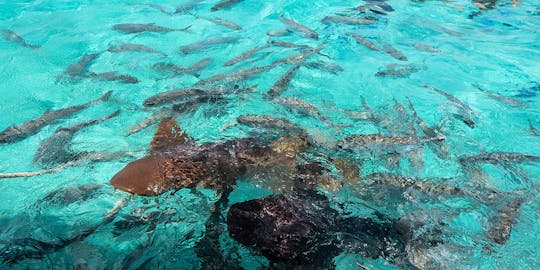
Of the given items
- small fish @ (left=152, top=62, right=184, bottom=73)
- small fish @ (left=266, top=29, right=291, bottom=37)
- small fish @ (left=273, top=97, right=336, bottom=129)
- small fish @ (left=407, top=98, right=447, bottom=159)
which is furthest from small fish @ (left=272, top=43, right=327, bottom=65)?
small fish @ (left=407, top=98, right=447, bottom=159)

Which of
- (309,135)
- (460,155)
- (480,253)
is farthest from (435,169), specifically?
(309,135)

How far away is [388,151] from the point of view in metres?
4.30

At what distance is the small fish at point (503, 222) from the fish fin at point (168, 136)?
11.2ft

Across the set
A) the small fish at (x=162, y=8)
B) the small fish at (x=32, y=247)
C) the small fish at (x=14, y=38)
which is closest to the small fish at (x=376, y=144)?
the small fish at (x=32, y=247)

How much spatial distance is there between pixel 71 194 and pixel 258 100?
292cm

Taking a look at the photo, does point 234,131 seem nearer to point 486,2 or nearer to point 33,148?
point 33,148

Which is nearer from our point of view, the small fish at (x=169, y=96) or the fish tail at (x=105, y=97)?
the small fish at (x=169, y=96)

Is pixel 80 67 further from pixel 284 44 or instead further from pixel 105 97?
pixel 284 44

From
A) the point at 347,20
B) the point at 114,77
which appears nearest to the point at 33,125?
the point at 114,77

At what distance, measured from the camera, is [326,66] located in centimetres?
675

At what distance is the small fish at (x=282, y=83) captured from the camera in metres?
5.53

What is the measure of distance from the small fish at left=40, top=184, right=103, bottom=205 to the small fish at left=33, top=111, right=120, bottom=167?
544mm

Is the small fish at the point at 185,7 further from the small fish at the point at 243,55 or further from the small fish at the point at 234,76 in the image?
the small fish at the point at 234,76

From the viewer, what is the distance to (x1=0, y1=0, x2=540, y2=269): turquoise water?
10.5ft
